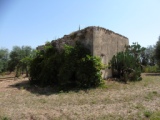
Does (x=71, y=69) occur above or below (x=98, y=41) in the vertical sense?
below

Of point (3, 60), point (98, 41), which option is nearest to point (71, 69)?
point (98, 41)

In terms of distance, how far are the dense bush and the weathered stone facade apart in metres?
0.49

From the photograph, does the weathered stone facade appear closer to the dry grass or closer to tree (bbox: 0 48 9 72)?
the dry grass

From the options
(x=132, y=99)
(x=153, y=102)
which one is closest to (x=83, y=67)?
(x=132, y=99)

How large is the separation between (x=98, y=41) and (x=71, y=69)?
103 inches

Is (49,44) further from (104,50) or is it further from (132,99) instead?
(132,99)

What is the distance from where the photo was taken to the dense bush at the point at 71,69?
412 inches

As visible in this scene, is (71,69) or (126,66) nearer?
(71,69)

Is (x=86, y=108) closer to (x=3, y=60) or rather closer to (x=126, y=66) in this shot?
(x=126, y=66)

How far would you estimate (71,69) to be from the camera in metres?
10.9

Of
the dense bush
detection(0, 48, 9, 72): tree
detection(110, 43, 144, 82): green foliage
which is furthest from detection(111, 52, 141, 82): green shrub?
detection(0, 48, 9, 72): tree

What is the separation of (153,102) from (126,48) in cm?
894

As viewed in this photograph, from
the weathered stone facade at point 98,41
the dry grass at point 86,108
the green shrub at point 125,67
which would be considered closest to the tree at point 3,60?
the weathered stone facade at point 98,41

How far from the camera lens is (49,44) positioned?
13922 mm
